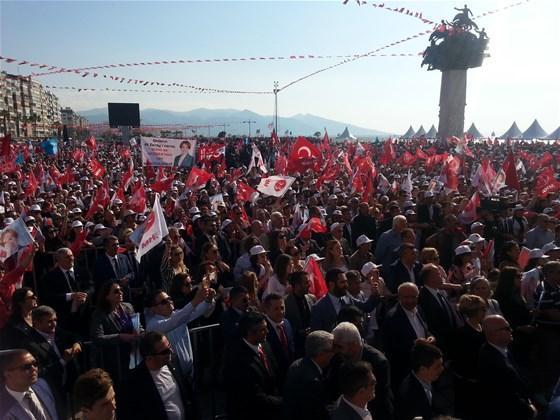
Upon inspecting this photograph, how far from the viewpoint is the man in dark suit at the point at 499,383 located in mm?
4180

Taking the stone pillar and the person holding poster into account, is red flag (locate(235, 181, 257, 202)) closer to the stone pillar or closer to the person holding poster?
the person holding poster

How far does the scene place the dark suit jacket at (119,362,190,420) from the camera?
3.85 m

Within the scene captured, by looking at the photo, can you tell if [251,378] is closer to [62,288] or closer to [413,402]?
[413,402]

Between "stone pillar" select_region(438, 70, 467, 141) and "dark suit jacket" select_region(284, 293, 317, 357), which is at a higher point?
"stone pillar" select_region(438, 70, 467, 141)

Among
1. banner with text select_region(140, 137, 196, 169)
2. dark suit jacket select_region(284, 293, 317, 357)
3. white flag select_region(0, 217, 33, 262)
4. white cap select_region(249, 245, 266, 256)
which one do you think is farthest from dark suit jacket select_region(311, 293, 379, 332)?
banner with text select_region(140, 137, 196, 169)

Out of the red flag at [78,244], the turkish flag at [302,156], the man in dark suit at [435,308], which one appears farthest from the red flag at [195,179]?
the man in dark suit at [435,308]

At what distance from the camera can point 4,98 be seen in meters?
97.6

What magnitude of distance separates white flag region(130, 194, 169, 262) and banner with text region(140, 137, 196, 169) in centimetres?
509

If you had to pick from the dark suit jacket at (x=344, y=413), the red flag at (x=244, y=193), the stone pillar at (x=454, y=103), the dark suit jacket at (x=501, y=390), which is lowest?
the dark suit jacket at (x=501, y=390)

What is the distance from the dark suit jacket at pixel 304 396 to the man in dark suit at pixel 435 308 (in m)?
2.06

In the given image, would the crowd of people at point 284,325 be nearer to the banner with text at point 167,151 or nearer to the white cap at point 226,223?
the white cap at point 226,223

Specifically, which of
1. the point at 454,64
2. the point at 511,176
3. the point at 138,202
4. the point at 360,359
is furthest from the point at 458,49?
the point at 360,359

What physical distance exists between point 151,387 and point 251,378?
790 millimetres

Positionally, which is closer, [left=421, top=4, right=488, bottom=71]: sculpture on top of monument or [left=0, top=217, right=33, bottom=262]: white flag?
[left=0, top=217, right=33, bottom=262]: white flag
